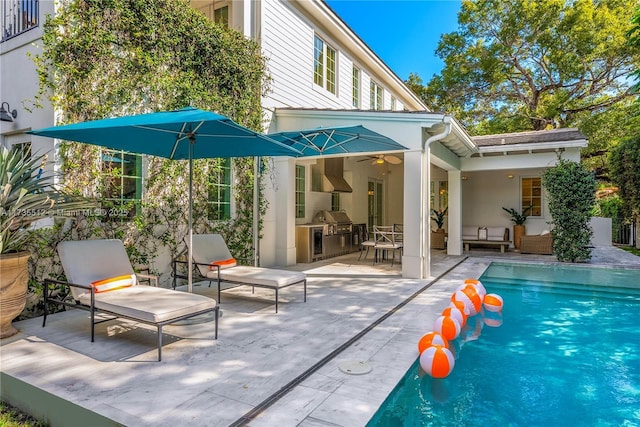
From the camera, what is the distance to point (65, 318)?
5250mm

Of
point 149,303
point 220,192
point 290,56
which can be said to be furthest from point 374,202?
point 149,303

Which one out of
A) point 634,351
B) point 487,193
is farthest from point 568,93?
point 634,351

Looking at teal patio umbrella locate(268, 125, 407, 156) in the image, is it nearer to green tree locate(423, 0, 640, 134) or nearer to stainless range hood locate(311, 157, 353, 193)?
stainless range hood locate(311, 157, 353, 193)

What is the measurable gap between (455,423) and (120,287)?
426 cm

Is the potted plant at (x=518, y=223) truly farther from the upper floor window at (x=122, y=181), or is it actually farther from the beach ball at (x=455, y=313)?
the upper floor window at (x=122, y=181)

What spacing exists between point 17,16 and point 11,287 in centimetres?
532

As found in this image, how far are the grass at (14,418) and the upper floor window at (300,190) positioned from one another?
8.33 metres

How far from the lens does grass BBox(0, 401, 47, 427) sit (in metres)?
2.92

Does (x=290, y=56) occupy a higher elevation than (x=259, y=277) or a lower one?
higher

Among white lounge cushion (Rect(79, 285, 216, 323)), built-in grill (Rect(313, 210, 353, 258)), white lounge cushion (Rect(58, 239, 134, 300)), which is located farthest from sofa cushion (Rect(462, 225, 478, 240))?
white lounge cushion (Rect(58, 239, 134, 300))

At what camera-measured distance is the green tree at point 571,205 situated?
10641 mm

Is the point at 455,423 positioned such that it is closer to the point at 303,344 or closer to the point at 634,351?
the point at 303,344

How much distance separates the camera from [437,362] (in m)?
3.66

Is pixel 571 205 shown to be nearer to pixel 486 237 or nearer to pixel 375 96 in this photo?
pixel 486 237
